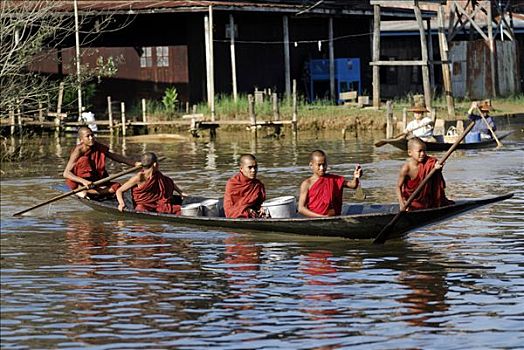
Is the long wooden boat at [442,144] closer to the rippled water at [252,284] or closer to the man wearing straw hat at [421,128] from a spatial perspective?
the man wearing straw hat at [421,128]

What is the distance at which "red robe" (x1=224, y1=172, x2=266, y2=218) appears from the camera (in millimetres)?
17516

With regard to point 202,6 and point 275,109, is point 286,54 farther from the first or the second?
point 202,6

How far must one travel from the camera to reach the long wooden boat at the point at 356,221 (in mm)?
15922

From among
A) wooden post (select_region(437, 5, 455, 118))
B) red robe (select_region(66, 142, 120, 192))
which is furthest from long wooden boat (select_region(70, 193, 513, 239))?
wooden post (select_region(437, 5, 455, 118))

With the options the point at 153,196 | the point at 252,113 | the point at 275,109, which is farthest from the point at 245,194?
the point at 275,109

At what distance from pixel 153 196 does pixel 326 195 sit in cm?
327

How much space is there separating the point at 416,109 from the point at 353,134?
6880 mm

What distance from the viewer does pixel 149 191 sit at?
1878 cm

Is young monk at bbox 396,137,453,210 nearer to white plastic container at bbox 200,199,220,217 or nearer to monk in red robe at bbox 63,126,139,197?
white plastic container at bbox 200,199,220,217

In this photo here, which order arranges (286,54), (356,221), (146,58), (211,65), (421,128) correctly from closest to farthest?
(356,221) < (421,128) < (211,65) < (286,54) < (146,58)

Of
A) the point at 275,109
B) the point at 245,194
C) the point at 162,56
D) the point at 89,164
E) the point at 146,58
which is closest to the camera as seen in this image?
the point at 245,194

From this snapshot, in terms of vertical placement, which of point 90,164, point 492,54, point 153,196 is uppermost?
point 492,54

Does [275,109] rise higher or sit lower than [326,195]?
higher

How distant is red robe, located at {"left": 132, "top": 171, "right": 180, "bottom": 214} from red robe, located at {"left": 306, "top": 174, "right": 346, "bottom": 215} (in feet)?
9.13
